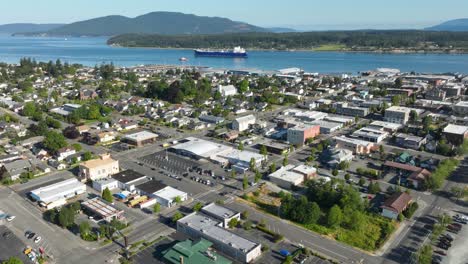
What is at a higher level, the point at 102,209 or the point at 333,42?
the point at 333,42

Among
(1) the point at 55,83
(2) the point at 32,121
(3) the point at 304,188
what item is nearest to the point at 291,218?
(3) the point at 304,188

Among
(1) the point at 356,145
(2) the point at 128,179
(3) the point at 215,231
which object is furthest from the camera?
(1) the point at 356,145

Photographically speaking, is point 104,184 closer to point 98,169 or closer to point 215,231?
point 98,169

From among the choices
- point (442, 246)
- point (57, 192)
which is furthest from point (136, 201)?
point (442, 246)

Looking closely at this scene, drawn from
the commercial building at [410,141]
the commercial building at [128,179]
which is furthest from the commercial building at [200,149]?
the commercial building at [410,141]

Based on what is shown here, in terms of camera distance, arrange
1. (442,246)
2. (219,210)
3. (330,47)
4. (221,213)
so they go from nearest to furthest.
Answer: (442,246)
(221,213)
(219,210)
(330,47)

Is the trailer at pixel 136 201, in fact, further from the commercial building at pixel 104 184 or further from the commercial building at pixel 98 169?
the commercial building at pixel 98 169
